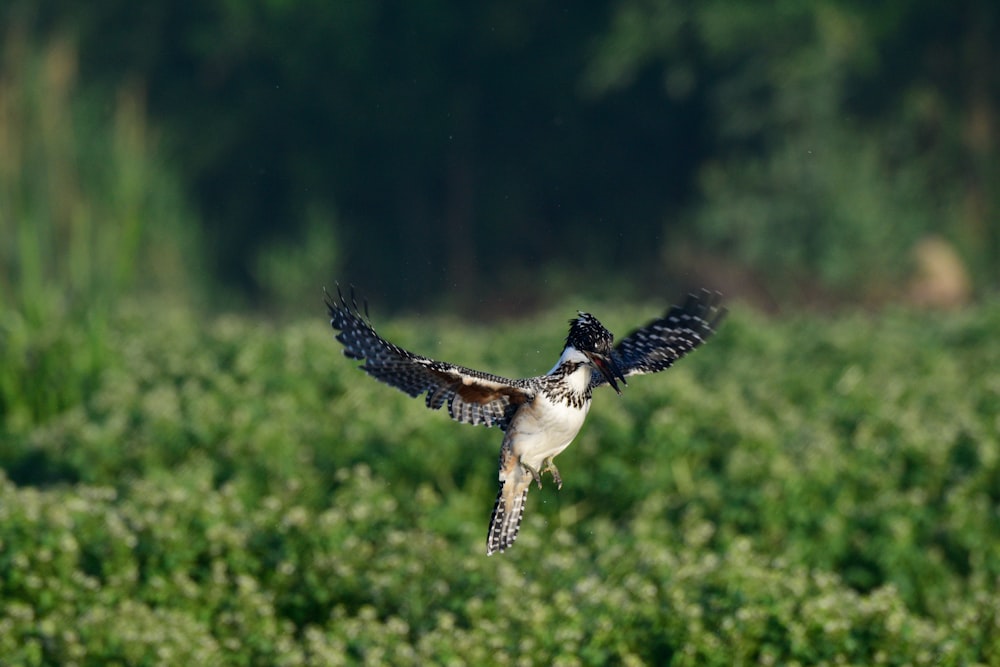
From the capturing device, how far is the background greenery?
7.07m

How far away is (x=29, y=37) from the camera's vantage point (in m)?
21.6

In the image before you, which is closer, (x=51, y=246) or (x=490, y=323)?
(x=51, y=246)

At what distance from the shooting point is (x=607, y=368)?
3506 millimetres

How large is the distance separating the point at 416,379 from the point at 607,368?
0.61m

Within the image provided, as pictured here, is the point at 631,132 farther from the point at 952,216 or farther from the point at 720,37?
the point at 952,216

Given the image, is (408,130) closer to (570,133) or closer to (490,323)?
(570,133)

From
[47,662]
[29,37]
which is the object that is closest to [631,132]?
[29,37]

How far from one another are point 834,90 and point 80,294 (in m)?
14.7

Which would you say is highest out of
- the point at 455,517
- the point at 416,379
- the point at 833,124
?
the point at 833,124

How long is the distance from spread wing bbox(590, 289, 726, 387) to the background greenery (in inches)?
74.1

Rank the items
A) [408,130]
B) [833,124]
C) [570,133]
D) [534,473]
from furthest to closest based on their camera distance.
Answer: [570,133], [408,130], [833,124], [534,473]

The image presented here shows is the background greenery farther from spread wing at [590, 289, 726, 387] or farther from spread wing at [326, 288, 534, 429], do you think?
spread wing at [326, 288, 534, 429]

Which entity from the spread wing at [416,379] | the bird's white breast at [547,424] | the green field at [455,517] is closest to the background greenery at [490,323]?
the green field at [455,517]

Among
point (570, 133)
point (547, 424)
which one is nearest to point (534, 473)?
point (547, 424)
